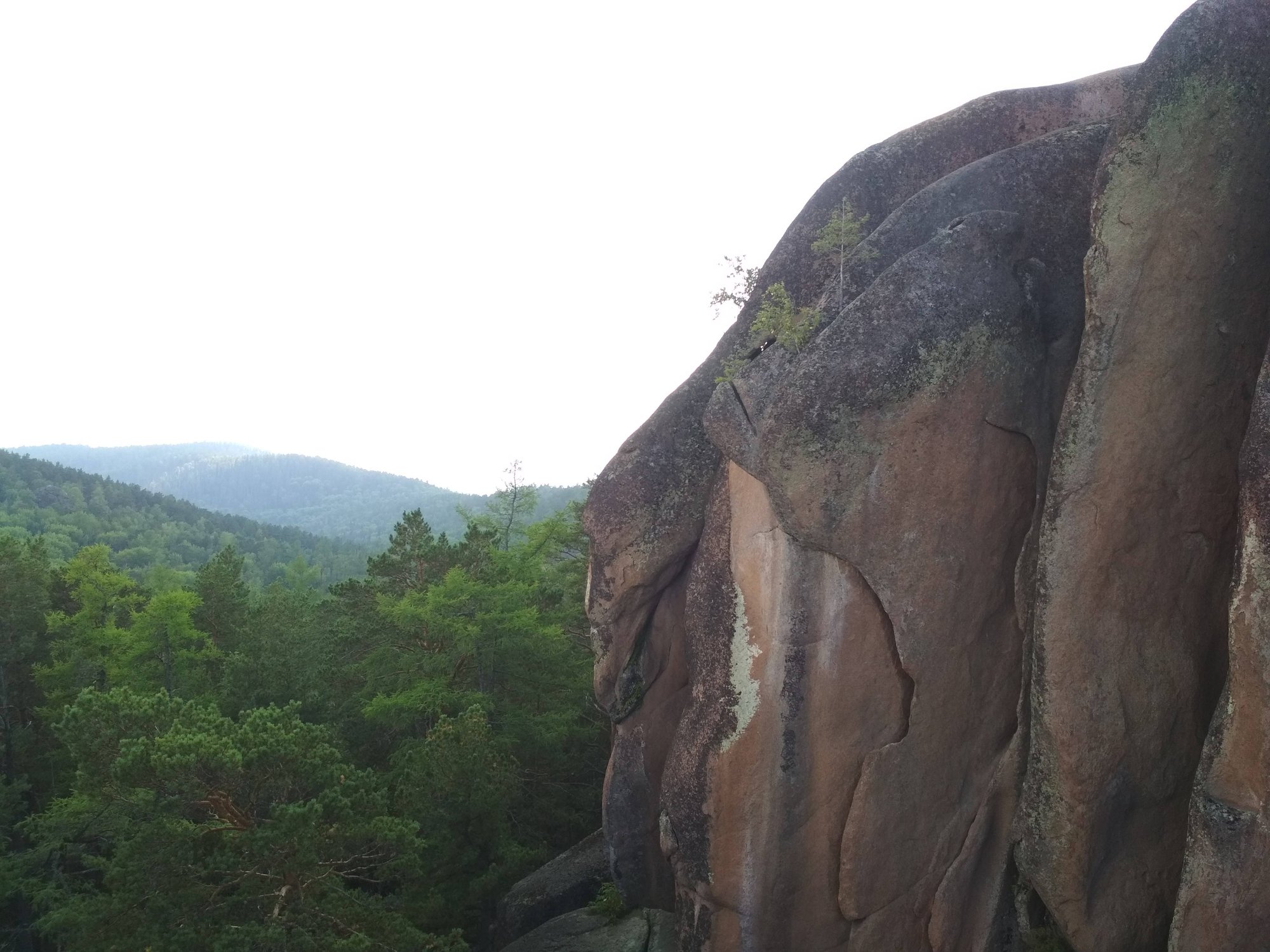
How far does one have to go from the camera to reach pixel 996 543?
10.1 m

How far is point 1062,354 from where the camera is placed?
1013 cm

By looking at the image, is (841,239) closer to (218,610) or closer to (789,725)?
(789,725)

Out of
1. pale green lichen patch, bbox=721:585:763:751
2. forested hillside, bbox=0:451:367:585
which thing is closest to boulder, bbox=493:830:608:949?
pale green lichen patch, bbox=721:585:763:751

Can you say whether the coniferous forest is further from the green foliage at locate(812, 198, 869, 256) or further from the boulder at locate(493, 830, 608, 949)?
the green foliage at locate(812, 198, 869, 256)

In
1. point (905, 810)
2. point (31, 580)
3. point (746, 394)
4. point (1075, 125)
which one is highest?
point (1075, 125)

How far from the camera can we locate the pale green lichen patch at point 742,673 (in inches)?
408

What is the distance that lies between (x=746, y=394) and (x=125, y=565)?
73.9 meters

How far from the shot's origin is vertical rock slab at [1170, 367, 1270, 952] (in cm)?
731

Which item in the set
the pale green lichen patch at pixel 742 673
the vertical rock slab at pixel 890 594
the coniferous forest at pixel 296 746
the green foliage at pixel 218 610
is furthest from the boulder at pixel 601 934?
the green foliage at pixel 218 610

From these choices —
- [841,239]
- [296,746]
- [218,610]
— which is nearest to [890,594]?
[841,239]

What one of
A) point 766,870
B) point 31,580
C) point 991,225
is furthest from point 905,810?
point 31,580

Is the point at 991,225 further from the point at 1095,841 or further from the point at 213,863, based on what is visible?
the point at 213,863

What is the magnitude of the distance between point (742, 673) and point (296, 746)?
6.53m

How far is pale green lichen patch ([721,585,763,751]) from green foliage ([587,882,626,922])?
454cm
